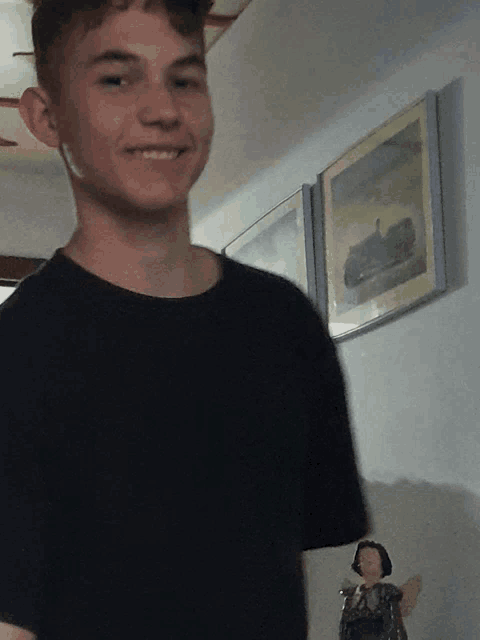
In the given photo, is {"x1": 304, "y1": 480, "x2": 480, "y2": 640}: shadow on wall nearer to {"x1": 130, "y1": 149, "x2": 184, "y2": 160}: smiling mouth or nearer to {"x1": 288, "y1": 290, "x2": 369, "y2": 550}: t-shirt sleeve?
{"x1": 288, "y1": 290, "x2": 369, "y2": 550}: t-shirt sleeve

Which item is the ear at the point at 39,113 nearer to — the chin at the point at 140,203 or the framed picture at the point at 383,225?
the chin at the point at 140,203

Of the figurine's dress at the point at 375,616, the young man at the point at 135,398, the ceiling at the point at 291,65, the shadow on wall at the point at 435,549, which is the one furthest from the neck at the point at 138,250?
the ceiling at the point at 291,65

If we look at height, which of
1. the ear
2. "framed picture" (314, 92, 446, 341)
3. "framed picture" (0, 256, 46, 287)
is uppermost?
"framed picture" (0, 256, 46, 287)

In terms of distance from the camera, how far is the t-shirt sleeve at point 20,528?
385mm

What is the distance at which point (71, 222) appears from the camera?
1.52 ft

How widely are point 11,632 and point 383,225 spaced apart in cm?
142

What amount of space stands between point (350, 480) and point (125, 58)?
0.72ft

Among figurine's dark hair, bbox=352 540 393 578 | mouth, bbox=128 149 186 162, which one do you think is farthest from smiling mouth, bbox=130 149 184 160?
figurine's dark hair, bbox=352 540 393 578

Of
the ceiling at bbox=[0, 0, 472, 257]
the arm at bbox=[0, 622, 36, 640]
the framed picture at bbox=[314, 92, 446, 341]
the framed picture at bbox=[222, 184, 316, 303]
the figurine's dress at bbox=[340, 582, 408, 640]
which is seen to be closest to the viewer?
the arm at bbox=[0, 622, 36, 640]

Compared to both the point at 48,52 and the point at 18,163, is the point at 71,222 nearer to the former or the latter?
the point at 48,52

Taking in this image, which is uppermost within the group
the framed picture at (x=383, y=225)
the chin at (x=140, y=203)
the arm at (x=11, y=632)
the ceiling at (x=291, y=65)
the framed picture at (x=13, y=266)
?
the framed picture at (x=13, y=266)

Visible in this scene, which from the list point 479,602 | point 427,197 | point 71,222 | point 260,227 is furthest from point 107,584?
point 260,227

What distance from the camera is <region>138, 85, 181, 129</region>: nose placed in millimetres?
391

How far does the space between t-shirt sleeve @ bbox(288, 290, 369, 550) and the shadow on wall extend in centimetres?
94
